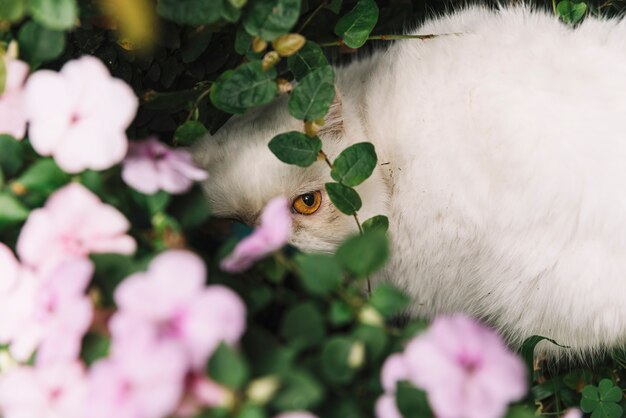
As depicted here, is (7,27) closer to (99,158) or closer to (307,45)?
(99,158)

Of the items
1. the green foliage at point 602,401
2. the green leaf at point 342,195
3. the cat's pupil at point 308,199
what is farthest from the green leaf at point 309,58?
the green foliage at point 602,401

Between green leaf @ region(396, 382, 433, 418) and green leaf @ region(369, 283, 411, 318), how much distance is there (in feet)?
0.24

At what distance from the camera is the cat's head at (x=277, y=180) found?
3.56 feet

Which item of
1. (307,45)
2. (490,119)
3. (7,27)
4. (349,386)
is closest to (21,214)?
(7,27)

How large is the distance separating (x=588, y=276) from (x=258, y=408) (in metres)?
0.78

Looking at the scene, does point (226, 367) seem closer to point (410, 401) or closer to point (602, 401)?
point (410, 401)

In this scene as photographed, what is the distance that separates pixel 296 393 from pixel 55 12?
1.37 ft

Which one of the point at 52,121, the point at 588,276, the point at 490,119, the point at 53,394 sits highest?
the point at 52,121

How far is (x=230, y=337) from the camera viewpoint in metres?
0.44

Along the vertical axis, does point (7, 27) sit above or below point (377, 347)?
above

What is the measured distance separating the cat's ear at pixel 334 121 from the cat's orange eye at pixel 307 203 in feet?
0.35

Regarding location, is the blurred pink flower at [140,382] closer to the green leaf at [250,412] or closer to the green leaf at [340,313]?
the green leaf at [250,412]

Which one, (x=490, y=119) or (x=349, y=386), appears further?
(x=490, y=119)

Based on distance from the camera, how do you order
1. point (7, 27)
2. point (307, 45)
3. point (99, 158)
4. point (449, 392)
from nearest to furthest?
A: point (449, 392) < point (99, 158) < point (7, 27) < point (307, 45)
